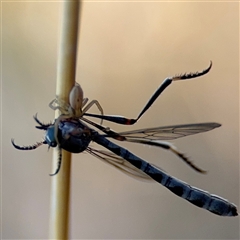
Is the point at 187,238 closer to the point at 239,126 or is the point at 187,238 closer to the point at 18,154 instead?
the point at 239,126

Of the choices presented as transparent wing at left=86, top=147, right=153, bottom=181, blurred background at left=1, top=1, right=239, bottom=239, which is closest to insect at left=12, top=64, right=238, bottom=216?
transparent wing at left=86, top=147, right=153, bottom=181

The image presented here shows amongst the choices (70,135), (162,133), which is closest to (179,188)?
(162,133)

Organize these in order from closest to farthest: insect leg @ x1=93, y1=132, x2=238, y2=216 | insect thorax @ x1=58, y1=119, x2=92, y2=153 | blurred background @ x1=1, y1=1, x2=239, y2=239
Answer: insect thorax @ x1=58, y1=119, x2=92, y2=153 < insect leg @ x1=93, y1=132, x2=238, y2=216 < blurred background @ x1=1, y1=1, x2=239, y2=239

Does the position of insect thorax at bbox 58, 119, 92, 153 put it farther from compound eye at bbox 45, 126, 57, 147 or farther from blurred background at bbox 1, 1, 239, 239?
blurred background at bbox 1, 1, 239, 239

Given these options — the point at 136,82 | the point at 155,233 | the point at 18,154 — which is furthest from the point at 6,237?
the point at 136,82

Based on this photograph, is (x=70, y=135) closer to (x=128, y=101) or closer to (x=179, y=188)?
(x=179, y=188)

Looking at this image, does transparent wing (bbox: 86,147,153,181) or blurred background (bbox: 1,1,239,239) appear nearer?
transparent wing (bbox: 86,147,153,181)

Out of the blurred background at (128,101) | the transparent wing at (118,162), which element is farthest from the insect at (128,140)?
the blurred background at (128,101)

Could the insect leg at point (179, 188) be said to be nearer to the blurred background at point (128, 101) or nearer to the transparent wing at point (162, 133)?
the transparent wing at point (162, 133)
